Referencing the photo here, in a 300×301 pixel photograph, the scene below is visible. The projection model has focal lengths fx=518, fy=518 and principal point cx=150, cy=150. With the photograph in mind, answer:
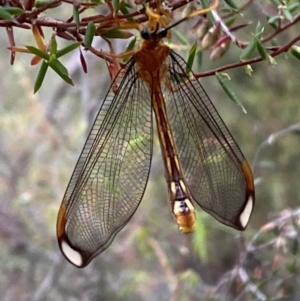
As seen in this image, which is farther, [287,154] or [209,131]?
[287,154]

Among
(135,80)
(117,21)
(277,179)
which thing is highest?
(117,21)

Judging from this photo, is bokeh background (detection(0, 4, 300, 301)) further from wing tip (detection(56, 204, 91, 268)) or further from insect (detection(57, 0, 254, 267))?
wing tip (detection(56, 204, 91, 268))

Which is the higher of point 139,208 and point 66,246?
point 66,246

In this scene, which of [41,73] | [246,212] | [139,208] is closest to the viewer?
[41,73]

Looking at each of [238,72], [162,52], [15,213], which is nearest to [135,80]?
[162,52]

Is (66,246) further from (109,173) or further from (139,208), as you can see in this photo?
(139,208)

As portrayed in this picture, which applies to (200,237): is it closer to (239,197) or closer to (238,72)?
(239,197)

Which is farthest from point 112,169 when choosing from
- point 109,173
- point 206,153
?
point 206,153
